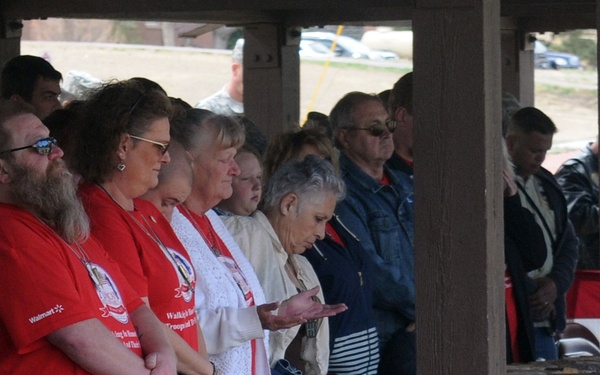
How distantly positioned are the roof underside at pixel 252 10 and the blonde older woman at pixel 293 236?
8.32 feet

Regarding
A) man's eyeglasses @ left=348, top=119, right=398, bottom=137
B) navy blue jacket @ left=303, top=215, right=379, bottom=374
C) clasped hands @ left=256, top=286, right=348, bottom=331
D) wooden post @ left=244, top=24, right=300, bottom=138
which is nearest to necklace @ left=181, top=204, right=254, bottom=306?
clasped hands @ left=256, top=286, right=348, bottom=331

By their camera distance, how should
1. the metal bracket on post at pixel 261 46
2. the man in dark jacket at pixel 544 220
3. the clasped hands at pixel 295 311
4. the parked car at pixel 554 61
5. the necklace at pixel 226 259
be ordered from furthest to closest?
1. the parked car at pixel 554 61
2. the metal bracket on post at pixel 261 46
3. the man in dark jacket at pixel 544 220
4. the necklace at pixel 226 259
5. the clasped hands at pixel 295 311

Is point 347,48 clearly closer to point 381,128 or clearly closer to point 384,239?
point 381,128

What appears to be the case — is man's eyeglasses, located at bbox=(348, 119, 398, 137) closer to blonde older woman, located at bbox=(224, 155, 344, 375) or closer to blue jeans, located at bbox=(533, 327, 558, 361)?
blonde older woman, located at bbox=(224, 155, 344, 375)

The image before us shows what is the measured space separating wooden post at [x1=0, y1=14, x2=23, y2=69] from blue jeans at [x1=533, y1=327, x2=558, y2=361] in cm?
404

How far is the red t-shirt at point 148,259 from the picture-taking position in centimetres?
332

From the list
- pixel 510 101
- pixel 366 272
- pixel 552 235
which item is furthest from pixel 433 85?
pixel 510 101

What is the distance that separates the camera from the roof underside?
7.54 meters

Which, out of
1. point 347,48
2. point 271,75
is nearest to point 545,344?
point 271,75

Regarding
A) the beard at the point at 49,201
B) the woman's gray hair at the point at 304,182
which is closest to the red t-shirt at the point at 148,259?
the beard at the point at 49,201

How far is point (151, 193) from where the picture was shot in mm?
3729

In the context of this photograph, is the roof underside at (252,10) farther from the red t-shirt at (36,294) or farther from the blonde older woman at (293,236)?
the red t-shirt at (36,294)

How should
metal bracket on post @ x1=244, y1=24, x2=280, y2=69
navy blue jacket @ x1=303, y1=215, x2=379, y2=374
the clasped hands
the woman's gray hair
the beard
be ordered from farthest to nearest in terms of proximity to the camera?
metal bracket on post @ x1=244, y1=24, x2=280, y2=69 → navy blue jacket @ x1=303, y1=215, x2=379, y2=374 → the woman's gray hair → the clasped hands → the beard

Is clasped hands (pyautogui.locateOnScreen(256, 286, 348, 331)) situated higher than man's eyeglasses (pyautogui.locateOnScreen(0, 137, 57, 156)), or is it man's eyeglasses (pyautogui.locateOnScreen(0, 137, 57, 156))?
man's eyeglasses (pyautogui.locateOnScreen(0, 137, 57, 156))
